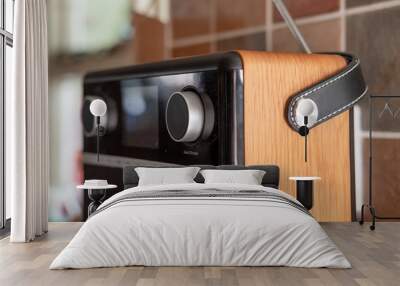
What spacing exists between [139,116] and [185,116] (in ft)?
2.01

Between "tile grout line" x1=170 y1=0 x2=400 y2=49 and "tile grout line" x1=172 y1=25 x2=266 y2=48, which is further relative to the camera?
"tile grout line" x1=172 y1=25 x2=266 y2=48

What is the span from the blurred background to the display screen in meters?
0.43

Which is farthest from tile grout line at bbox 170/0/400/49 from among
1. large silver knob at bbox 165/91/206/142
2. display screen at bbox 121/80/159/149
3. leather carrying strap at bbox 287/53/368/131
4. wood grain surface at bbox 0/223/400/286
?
wood grain surface at bbox 0/223/400/286

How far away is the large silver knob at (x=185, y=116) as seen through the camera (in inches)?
241

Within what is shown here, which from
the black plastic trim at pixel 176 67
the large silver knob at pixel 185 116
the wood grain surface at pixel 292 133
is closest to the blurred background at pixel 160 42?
the black plastic trim at pixel 176 67

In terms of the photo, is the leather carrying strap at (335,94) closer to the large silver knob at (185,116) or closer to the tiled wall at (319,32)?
the tiled wall at (319,32)

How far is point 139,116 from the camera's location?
257 inches

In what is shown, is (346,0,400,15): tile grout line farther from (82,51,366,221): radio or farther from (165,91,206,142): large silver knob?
(165,91,206,142): large silver knob

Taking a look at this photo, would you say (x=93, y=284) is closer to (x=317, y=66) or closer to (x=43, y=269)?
(x=43, y=269)

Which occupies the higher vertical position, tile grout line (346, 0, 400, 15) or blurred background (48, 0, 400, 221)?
tile grout line (346, 0, 400, 15)

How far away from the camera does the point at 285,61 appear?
6258 mm

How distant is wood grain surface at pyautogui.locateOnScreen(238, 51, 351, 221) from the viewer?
20.2 feet

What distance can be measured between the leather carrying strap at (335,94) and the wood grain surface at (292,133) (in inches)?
4.4

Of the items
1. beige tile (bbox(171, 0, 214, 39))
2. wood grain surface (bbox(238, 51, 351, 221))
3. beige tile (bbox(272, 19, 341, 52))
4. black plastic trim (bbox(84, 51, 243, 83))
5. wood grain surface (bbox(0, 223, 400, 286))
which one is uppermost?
beige tile (bbox(171, 0, 214, 39))
